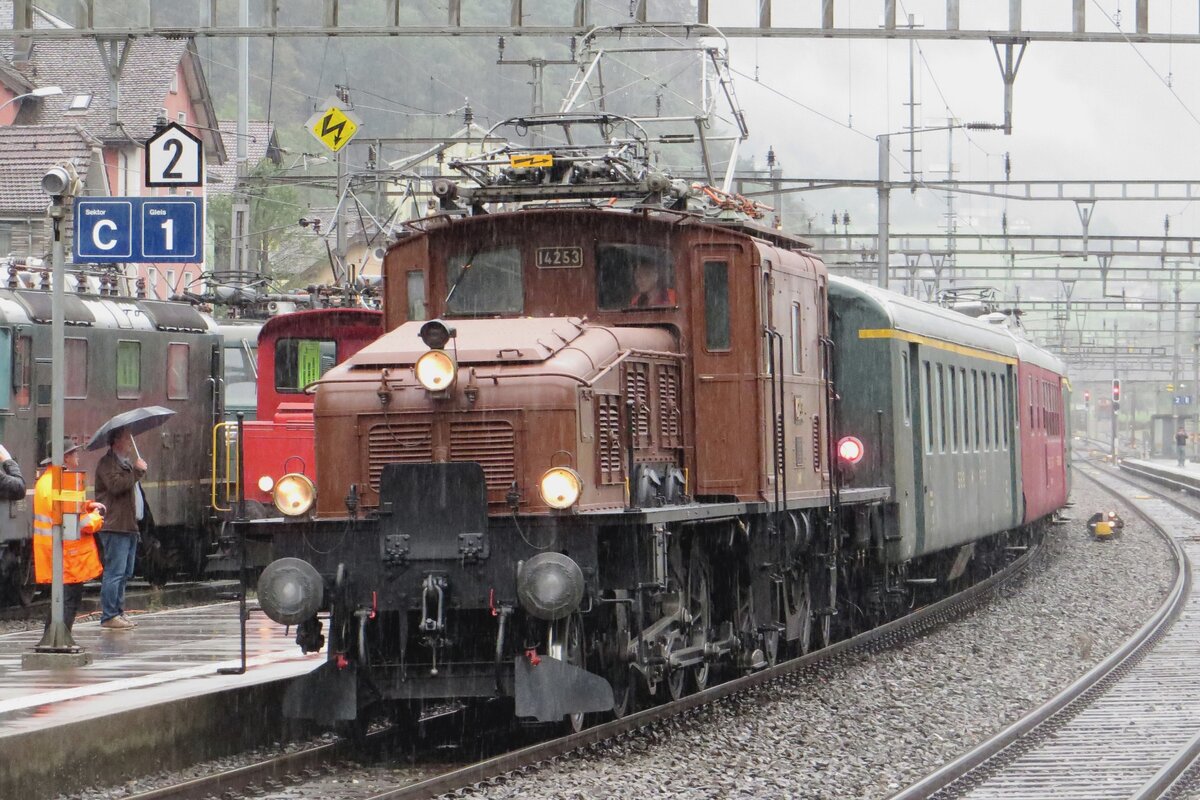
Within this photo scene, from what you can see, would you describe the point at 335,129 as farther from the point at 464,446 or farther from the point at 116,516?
the point at 464,446

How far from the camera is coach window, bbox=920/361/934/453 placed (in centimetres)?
1855

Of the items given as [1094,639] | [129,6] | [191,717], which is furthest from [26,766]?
[129,6]

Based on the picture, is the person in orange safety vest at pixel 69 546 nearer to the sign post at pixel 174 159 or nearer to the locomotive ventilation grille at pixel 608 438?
the sign post at pixel 174 159

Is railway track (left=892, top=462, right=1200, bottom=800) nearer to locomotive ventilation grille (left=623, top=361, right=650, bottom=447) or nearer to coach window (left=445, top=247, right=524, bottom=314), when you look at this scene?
locomotive ventilation grille (left=623, top=361, right=650, bottom=447)

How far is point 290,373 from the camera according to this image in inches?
851

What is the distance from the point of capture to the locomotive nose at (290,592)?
984 centimetres

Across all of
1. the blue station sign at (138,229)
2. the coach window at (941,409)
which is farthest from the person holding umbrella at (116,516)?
the coach window at (941,409)

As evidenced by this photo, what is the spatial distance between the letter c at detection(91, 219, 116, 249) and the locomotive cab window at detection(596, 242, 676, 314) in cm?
448

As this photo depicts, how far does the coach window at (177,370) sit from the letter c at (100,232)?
880 centimetres

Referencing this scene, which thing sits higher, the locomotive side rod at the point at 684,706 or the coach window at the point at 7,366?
the coach window at the point at 7,366

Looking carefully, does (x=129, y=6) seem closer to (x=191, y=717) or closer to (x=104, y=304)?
(x=104, y=304)

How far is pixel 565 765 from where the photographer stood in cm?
993

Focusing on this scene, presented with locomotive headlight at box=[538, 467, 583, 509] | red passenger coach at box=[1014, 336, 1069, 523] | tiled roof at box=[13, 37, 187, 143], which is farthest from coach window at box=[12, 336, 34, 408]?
tiled roof at box=[13, 37, 187, 143]

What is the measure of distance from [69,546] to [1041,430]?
19.1 m
